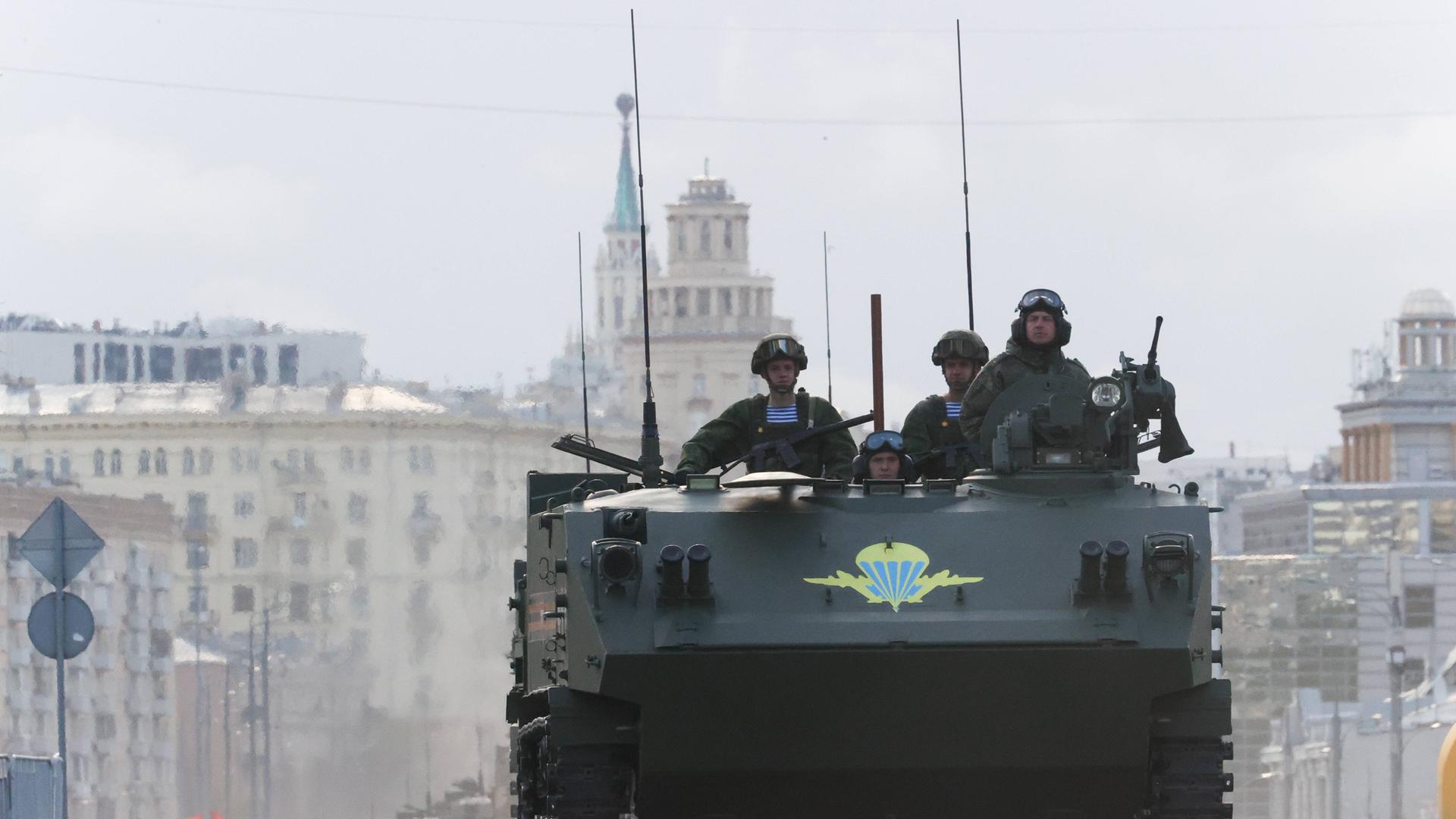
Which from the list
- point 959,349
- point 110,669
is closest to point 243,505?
point 110,669

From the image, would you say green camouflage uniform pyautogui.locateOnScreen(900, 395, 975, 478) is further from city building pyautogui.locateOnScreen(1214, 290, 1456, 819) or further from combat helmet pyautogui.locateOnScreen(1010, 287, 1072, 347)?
city building pyautogui.locateOnScreen(1214, 290, 1456, 819)

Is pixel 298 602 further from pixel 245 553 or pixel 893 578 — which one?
pixel 893 578

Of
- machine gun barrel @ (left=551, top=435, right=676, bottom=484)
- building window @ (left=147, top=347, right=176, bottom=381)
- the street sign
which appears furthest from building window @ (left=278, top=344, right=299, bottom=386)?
machine gun barrel @ (left=551, top=435, right=676, bottom=484)

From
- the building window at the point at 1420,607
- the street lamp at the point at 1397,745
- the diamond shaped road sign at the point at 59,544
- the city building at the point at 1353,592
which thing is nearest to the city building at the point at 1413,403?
the city building at the point at 1353,592

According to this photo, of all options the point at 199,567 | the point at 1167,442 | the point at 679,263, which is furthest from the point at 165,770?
the point at 1167,442

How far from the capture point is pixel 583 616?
17.5 meters

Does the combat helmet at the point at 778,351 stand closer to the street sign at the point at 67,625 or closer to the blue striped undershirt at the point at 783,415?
the blue striped undershirt at the point at 783,415

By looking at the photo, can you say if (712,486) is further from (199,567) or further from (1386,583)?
(1386,583)

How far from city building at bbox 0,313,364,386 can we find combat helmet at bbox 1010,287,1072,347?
139ft

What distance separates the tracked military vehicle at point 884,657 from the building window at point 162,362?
1981 inches

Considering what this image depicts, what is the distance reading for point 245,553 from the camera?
68.8 metres

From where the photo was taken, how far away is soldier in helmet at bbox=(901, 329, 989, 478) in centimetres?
2123

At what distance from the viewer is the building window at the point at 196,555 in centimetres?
7044

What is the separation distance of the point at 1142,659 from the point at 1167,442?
239 cm
